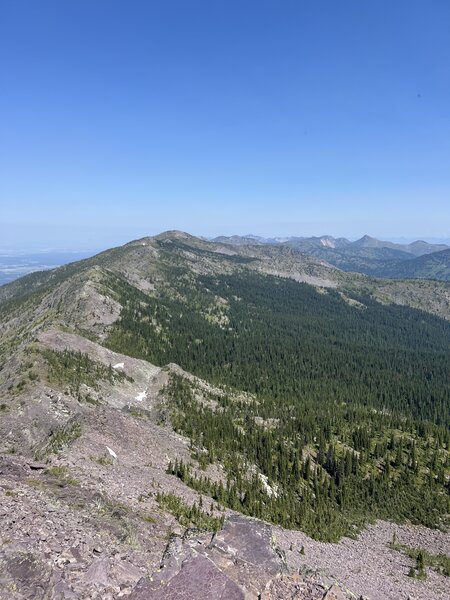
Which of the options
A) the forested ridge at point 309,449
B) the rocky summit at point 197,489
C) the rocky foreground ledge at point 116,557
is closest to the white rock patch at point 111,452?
the rocky summit at point 197,489

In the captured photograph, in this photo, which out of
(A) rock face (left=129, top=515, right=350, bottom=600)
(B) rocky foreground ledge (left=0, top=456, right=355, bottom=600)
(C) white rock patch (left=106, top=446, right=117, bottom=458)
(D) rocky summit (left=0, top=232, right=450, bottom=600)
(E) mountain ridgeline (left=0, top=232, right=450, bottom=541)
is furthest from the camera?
(E) mountain ridgeline (left=0, top=232, right=450, bottom=541)

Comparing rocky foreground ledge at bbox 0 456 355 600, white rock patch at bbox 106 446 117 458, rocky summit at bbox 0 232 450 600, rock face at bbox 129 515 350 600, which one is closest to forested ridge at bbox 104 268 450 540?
rocky summit at bbox 0 232 450 600

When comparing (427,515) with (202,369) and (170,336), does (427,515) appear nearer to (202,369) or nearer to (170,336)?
(202,369)

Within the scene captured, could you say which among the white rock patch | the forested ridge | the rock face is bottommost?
the forested ridge

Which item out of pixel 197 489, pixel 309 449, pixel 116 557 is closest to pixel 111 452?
pixel 197 489

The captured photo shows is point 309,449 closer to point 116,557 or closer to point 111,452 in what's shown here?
point 111,452

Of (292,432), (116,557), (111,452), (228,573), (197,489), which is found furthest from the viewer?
(292,432)

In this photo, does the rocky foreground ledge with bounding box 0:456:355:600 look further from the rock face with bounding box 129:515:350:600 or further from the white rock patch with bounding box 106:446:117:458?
the white rock patch with bounding box 106:446:117:458

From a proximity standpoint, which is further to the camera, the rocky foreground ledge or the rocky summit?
the rocky summit

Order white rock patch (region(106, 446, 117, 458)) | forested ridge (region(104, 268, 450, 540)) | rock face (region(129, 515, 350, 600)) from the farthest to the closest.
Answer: forested ridge (region(104, 268, 450, 540))
white rock patch (region(106, 446, 117, 458))
rock face (region(129, 515, 350, 600))

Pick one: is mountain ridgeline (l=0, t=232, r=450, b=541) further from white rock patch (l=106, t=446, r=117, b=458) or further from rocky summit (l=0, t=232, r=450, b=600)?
white rock patch (l=106, t=446, r=117, b=458)

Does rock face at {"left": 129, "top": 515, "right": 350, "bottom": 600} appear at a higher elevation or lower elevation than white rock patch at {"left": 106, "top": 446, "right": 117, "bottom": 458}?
higher

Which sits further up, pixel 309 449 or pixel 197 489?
pixel 197 489

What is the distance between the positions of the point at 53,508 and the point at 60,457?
14371mm
